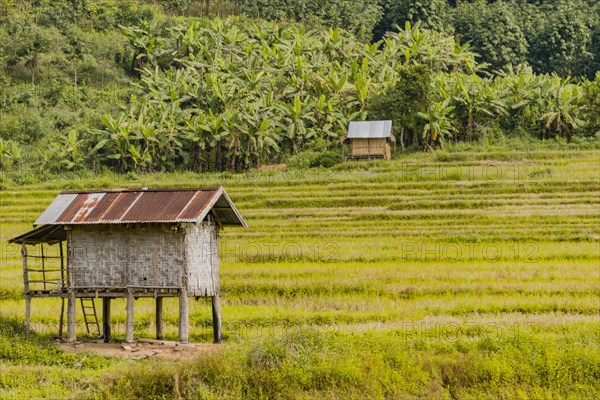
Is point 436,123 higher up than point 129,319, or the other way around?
point 436,123

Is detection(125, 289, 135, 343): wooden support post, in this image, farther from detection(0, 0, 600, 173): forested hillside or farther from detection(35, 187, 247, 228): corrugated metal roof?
detection(0, 0, 600, 173): forested hillside

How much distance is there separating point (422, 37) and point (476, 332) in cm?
3357

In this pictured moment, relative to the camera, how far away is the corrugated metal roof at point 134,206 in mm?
21109

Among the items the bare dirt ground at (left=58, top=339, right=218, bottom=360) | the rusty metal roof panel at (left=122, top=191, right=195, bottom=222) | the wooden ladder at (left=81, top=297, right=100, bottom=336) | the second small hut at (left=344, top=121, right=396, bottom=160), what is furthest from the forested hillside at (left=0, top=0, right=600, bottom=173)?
the bare dirt ground at (left=58, top=339, right=218, bottom=360)

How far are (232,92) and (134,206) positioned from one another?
83.6ft

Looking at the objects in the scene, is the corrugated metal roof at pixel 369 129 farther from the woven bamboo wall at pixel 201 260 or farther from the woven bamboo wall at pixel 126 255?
the woven bamboo wall at pixel 126 255

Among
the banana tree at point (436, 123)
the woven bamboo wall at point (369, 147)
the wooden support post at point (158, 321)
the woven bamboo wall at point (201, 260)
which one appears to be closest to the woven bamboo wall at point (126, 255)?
the woven bamboo wall at point (201, 260)

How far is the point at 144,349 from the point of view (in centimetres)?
2061

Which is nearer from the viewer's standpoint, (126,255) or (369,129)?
(126,255)

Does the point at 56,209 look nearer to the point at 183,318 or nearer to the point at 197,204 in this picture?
the point at 197,204

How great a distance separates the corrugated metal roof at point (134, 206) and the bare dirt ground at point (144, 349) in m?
2.60

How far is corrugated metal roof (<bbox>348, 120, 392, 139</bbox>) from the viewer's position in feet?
142

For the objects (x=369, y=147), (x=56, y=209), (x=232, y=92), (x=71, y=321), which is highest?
(x=232, y=92)

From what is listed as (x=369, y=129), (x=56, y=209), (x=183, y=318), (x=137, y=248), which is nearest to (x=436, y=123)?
(x=369, y=129)
